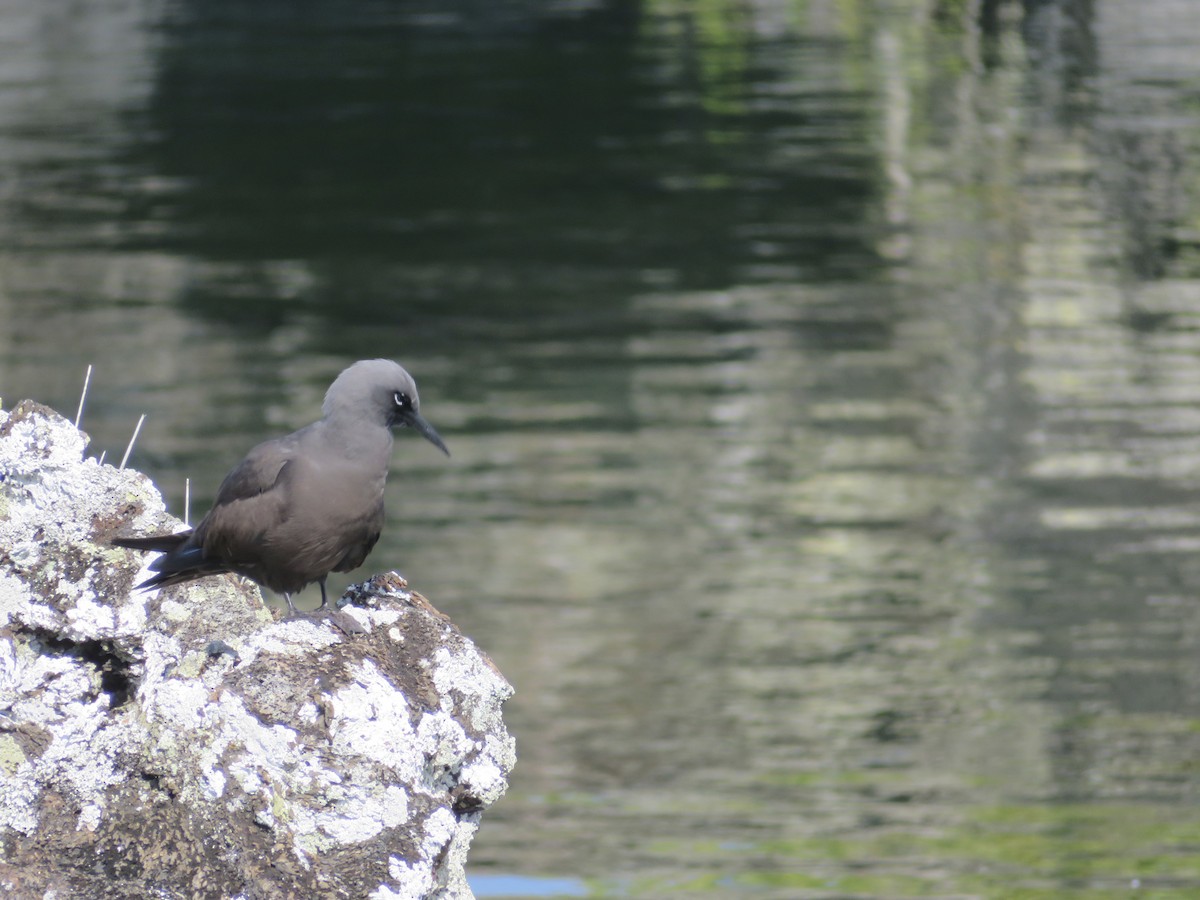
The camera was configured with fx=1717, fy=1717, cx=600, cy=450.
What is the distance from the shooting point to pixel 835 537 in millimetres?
17422

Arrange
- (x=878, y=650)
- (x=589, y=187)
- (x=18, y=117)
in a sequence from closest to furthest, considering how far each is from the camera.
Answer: (x=878, y=650) → (x=589, y=187) → (x=18, y=117)

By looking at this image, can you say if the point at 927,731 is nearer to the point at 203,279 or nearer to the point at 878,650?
the point at 878,650

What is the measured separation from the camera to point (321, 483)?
4828 mm

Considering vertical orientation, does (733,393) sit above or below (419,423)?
below

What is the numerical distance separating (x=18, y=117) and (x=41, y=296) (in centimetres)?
1393

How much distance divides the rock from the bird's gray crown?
48 cm

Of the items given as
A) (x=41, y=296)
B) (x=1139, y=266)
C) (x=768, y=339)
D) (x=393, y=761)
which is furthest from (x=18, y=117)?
(x=393, y=761)

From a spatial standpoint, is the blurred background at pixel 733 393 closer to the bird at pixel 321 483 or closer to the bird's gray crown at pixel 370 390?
the bird at pixel 321 483

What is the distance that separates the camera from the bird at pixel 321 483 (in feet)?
15.7

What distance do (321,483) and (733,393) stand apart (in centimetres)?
1643

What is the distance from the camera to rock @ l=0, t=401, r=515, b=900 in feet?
14.0

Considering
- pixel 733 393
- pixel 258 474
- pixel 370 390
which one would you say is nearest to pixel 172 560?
pixel 258 474

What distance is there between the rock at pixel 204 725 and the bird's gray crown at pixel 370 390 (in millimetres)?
481

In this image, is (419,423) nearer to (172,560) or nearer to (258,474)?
(258,474)
